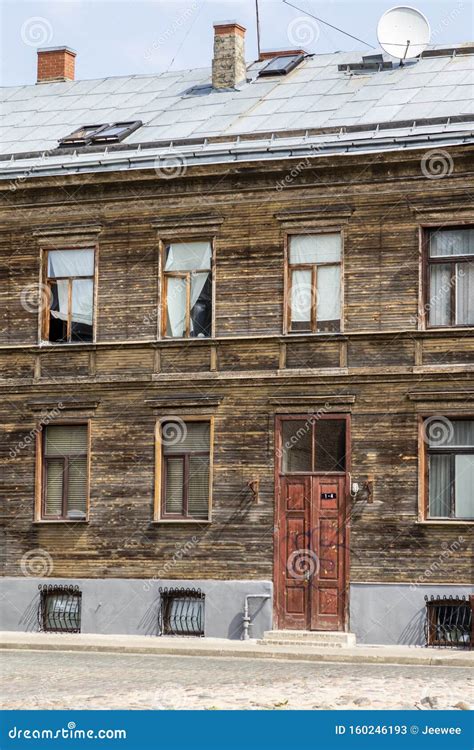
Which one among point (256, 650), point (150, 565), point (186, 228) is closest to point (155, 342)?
point (186, 228)

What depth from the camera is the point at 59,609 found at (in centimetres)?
3025

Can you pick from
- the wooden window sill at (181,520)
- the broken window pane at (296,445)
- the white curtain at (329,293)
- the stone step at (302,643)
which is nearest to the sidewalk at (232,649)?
the stone step at (302,643)

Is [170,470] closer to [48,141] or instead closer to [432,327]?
[432,327]

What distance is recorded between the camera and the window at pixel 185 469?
29.2 meters

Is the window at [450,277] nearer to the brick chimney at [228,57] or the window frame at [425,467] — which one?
the window frame at [425,467]

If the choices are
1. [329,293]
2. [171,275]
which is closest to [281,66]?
[171,275]

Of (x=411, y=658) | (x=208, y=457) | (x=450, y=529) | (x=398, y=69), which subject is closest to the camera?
(x=411, y=658)

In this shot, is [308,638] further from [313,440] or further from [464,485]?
[464,485]

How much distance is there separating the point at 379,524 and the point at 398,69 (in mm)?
10049

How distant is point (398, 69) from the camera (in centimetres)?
3200

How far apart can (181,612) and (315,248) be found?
7375 mm

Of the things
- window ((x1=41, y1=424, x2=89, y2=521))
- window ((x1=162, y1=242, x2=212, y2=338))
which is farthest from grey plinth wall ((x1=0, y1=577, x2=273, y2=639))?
window ((x1=162, y1=242, x2=212, y2=338))

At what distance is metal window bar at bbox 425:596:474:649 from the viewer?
2714 centimetres

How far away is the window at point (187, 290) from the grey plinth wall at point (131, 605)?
489cm
